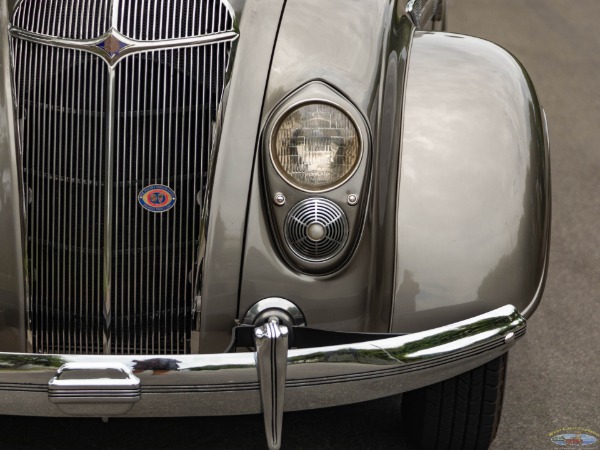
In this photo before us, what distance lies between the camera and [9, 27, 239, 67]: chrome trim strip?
9.93 feet

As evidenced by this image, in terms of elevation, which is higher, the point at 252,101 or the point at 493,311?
the point at 252,101

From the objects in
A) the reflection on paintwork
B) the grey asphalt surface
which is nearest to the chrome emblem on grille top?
the reflection on paintwork

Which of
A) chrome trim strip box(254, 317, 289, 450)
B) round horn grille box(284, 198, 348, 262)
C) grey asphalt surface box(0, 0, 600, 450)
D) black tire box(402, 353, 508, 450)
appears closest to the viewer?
chrome trim strip box(254, 317, 289, 450)

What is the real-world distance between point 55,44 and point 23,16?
175 millimetres

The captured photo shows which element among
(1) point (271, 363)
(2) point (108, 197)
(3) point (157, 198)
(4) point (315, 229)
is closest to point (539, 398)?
(4) point (315, 229)

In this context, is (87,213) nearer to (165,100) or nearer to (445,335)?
(165,100)

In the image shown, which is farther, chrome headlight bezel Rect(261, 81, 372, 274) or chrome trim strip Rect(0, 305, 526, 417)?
chrome headlight bezel Rect(261, 81, 372, 274)

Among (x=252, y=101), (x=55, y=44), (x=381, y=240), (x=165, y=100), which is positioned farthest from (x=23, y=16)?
(x=381, y=240)

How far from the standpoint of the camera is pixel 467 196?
10.1 feet

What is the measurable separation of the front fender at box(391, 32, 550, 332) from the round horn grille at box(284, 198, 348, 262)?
17cm

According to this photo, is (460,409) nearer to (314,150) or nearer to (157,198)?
(314,150)

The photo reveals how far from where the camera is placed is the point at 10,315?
119 inches

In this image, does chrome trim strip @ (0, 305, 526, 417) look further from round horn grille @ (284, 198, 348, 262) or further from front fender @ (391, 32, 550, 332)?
round horn grille @ (284, 198, 348, 262)

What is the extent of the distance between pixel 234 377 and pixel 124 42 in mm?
961
